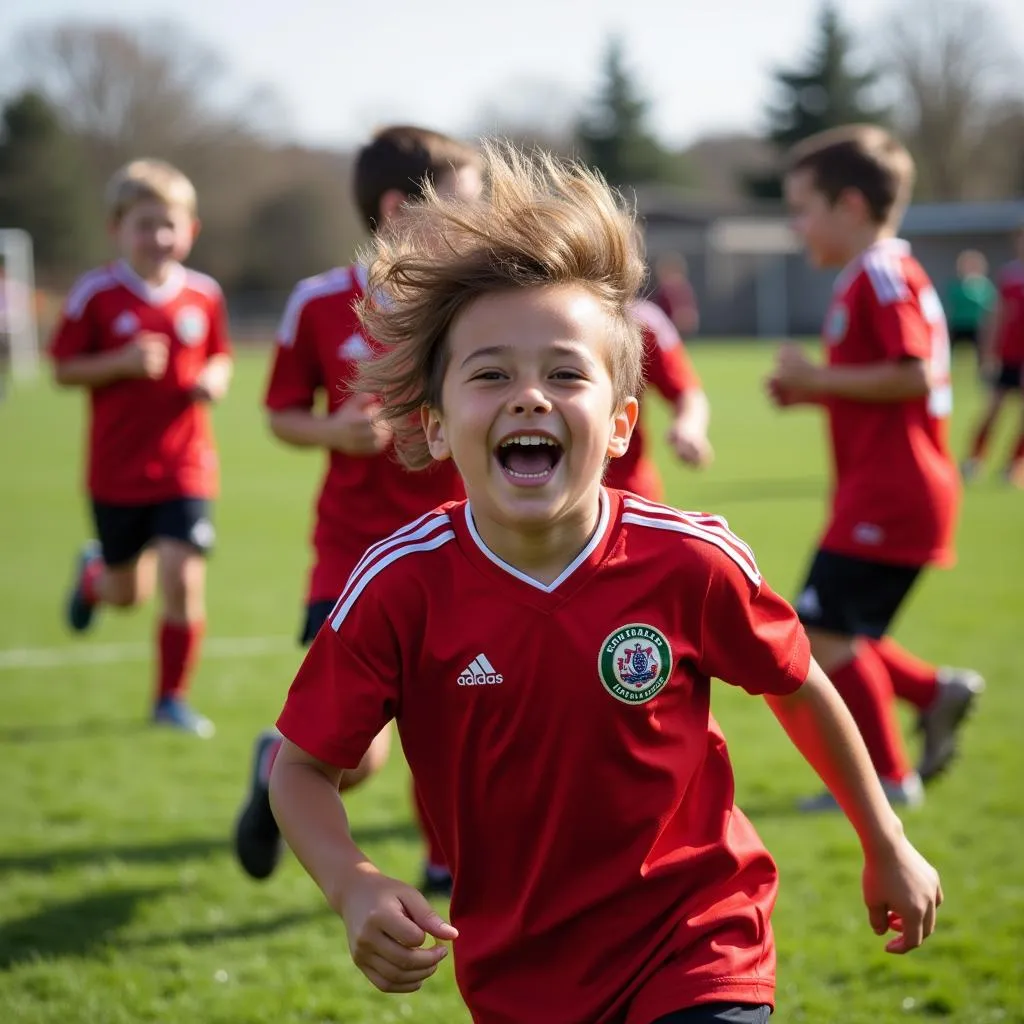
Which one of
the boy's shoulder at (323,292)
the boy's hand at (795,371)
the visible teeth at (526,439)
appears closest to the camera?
the visible teeth at (526,439)

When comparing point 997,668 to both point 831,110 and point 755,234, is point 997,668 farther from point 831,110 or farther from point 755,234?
point 831,110

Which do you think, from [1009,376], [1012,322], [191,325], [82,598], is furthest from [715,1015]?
[1012,322]

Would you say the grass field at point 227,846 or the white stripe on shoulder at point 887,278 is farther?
the white stripe on shoulder at point 887,278

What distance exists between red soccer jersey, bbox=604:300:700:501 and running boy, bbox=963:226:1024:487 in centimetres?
963

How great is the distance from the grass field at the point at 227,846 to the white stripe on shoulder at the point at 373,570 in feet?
5.40

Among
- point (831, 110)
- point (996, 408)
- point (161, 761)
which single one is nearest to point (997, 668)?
point (161, 761)

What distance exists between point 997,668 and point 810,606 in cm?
242

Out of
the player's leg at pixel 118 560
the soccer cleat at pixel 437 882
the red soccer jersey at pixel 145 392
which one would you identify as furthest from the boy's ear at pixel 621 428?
the player's leg at pixel 118 560

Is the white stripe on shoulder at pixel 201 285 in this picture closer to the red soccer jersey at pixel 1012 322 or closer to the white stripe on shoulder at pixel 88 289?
the white stripe on shoulder at pixel 88 289

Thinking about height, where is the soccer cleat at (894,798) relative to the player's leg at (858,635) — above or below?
below

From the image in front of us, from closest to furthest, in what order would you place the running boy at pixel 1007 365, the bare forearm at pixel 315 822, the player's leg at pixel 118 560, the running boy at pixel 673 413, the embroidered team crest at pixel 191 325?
the bare forearm at pixel 315 822 → the running boy at pixel 673 413 → the player's leg at pixel 118 560 → the embroidered team crest at pixel 191 325 → the running boy at pixel 1007 365

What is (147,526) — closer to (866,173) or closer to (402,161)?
(402,161)

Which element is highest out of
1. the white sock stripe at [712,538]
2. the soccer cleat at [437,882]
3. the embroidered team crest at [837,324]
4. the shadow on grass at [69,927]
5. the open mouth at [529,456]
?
the open mouth at [529,456]

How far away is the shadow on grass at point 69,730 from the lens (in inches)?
249
